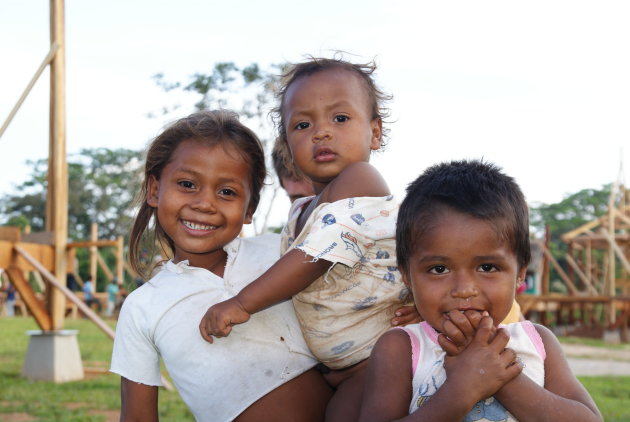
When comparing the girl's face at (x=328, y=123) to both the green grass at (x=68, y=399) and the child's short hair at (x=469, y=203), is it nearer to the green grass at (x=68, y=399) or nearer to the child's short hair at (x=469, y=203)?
the child's short hair at (x=469, y=203)

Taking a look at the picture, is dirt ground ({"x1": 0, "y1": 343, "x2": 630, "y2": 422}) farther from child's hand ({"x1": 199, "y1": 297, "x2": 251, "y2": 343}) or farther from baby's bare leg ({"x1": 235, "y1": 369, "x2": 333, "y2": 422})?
child's hand ({"x1": 199, "y1": 297, "x2": 251, "y2": 343})

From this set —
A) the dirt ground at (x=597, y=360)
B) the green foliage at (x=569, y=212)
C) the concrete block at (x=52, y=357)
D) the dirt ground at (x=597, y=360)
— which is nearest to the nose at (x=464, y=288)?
the concrete block at (x=52, y=357)

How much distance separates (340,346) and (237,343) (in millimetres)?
340

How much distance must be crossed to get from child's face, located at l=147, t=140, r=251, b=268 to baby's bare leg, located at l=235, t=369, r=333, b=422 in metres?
0.50

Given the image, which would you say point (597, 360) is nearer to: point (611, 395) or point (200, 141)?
point (611, 395)

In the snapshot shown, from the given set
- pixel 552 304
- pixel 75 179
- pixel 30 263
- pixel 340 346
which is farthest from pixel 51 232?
pixel 75 179

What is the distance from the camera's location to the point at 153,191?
240cm

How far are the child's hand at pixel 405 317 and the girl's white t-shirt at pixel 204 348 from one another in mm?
337

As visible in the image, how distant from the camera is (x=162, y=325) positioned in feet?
6.95

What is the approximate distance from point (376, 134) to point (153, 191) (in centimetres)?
79

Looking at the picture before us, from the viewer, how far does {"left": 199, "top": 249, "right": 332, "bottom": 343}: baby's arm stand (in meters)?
1.93

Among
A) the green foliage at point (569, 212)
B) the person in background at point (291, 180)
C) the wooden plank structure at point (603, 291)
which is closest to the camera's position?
the person in background at point (291, 180)

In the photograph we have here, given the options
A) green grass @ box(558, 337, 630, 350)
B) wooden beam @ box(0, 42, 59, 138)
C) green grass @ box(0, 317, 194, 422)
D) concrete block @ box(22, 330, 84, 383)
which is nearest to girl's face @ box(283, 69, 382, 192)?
wooden beam @ box(0, 42, 59, 138)

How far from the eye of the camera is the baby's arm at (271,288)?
1.93 m
